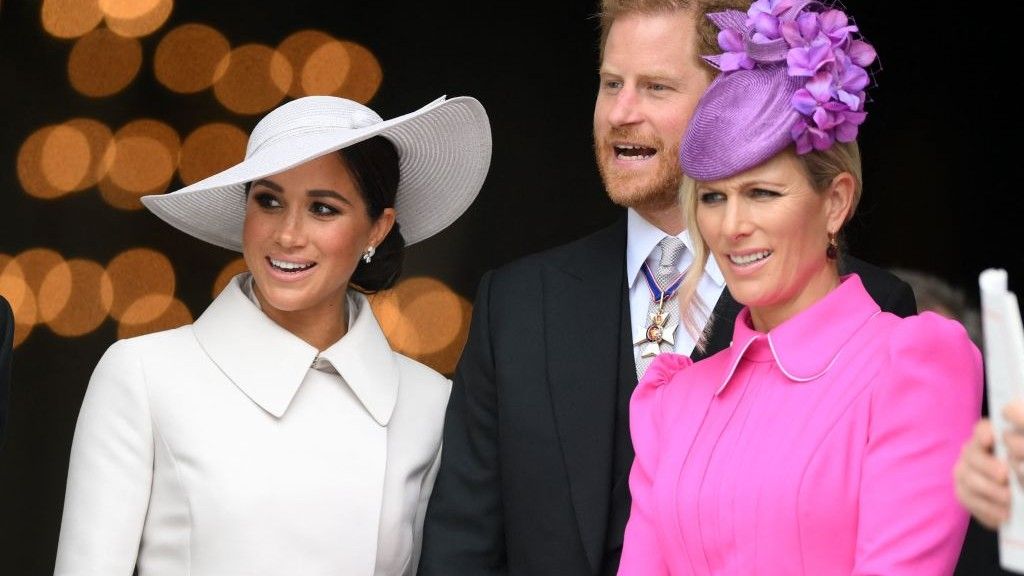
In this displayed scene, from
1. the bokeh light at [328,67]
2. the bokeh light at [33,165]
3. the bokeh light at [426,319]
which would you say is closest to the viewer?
the bokeh light at [33,165]

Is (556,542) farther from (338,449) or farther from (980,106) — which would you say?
(980,106)

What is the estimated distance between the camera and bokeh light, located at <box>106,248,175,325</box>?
496 cm

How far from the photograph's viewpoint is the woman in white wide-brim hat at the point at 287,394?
3.20 metres

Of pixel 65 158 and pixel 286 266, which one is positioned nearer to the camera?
pixel 286 266

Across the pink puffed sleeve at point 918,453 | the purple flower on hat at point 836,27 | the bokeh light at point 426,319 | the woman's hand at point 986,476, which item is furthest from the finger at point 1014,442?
the bokeh light at point 426,319

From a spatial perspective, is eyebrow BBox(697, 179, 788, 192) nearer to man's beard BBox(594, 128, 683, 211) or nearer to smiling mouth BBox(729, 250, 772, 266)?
smiling mouth BBox(729, 250, 772, 266)

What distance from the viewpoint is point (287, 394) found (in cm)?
334

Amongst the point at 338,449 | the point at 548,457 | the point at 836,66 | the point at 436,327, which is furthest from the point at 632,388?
the point at 436,327

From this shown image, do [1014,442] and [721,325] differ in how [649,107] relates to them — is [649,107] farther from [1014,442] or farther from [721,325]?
[1014,442]

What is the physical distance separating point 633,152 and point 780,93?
0.66 m

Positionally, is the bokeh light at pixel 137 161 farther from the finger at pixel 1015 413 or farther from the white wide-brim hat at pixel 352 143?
the finger at pixel 1015 413

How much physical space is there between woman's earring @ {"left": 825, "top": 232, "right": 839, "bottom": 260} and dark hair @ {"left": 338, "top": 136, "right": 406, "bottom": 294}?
1.13 meters

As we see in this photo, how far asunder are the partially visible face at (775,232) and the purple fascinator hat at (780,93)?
1.3 inches

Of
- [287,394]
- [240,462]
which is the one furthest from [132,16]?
[240,462]
